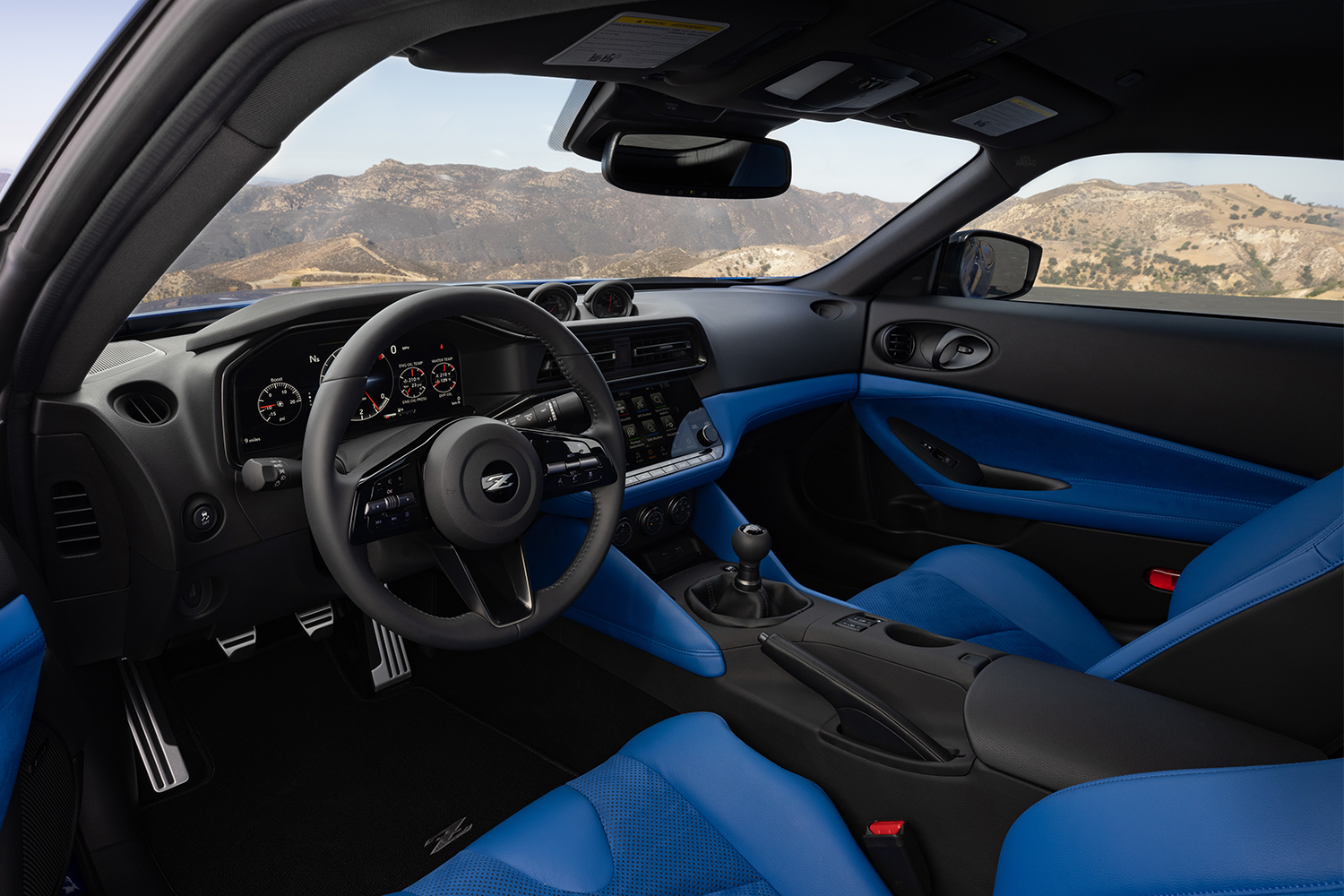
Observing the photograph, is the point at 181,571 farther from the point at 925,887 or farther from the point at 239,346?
the point at 925,887

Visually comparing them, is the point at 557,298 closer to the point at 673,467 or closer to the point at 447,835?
the point at 673,467

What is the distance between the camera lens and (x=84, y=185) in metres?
0.87

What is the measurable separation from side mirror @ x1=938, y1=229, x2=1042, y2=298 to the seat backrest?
5.07ft

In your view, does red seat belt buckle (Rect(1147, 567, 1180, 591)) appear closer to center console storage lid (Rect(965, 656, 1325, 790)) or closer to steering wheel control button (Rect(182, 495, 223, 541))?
center console storage lid (Rect(965, 656, 1325, 790))

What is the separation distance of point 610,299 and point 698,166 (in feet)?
1.48

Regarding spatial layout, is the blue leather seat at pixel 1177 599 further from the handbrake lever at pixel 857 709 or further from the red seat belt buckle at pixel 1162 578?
the handbrake lever at pixel 857 709

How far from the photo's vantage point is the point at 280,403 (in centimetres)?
151

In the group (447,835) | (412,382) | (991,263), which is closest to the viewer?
(412,382)

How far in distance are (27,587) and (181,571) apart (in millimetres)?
280

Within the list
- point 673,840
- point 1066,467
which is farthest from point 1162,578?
point 673,840

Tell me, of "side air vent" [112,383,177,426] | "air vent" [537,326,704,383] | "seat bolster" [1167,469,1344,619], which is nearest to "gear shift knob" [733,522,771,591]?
"air vent" [537,326,704,383]

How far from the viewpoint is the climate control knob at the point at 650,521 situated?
210 cm

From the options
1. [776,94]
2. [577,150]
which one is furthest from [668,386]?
[776,94]

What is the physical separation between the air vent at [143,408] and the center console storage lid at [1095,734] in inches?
57.3
